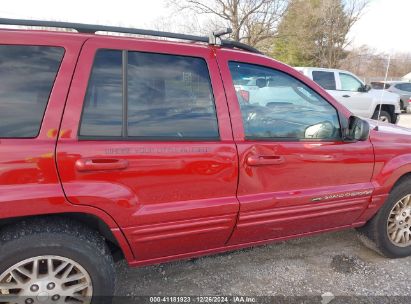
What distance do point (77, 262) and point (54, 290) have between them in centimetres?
22

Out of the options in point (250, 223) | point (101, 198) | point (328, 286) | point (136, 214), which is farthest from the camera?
point (328, 286)

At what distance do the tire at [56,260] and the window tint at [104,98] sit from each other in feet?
1.97

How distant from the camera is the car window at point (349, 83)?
918 centimetres

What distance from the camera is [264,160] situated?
2197 millimetres

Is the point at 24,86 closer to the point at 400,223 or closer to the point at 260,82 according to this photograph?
the point at 260,82

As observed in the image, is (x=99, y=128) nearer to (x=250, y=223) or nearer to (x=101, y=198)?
(x=101, y=198)

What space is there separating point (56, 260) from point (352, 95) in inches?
364

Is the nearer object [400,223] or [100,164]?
[100,164]

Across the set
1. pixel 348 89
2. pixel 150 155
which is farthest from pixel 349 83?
pixel 150 155

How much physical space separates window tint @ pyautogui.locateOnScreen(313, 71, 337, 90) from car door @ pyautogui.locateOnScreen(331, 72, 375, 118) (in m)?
0.17

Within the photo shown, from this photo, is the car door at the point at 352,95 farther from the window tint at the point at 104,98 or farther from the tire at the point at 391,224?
the window tint at the point at 104,98

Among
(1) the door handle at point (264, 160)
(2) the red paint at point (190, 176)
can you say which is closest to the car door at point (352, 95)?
(2) the red paint at point (190, 176)

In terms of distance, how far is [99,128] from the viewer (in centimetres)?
184

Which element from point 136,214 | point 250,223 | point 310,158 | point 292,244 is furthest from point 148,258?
point 292,244
